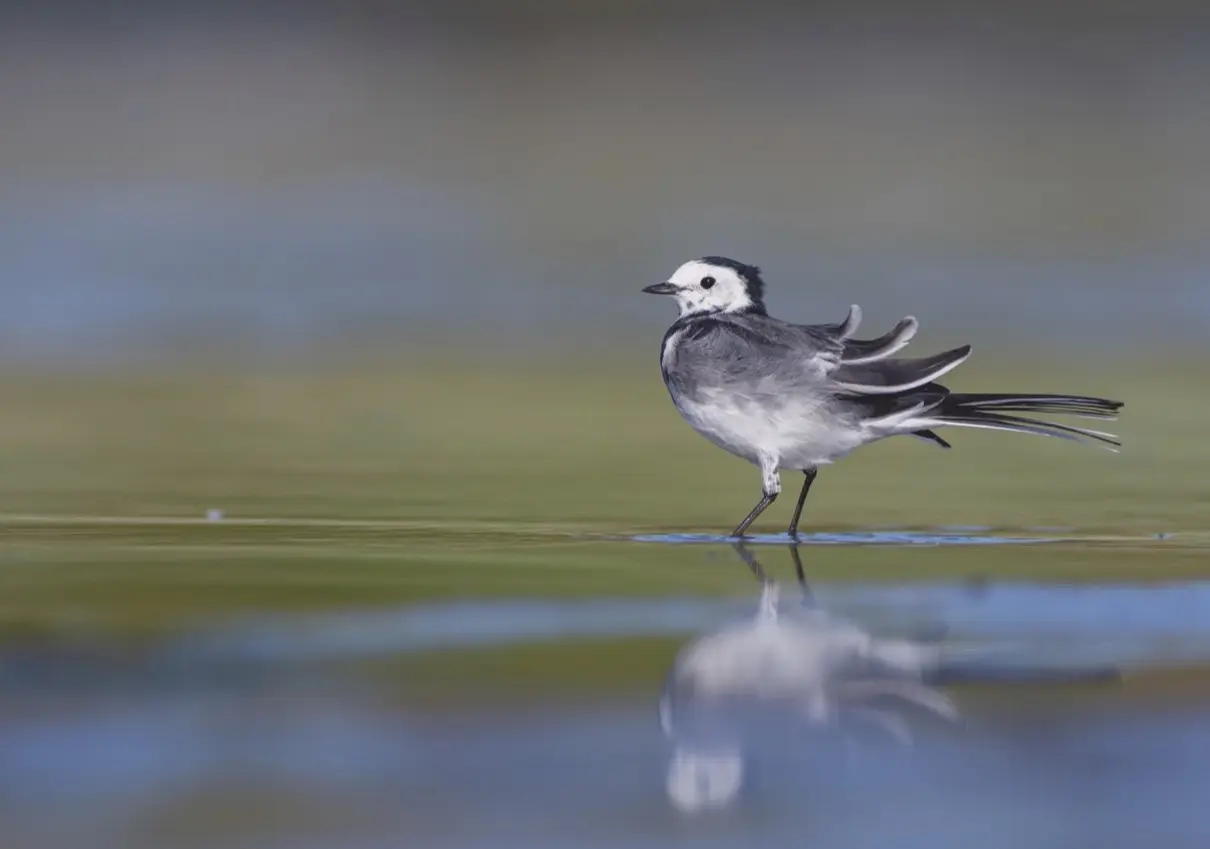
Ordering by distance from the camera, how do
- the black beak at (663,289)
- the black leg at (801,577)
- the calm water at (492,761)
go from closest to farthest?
the calm water at (492,761)
the black leg at (801,577)
the black beak at (663,289)

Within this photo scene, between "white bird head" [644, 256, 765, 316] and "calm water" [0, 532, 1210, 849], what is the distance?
3.97 meters

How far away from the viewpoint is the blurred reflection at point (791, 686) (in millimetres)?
5195

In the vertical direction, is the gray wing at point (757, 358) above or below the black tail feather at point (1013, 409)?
above

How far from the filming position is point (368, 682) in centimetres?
601

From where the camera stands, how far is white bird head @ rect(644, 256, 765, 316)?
10.5 metres

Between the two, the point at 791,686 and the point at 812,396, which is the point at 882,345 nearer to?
the point at 812,396

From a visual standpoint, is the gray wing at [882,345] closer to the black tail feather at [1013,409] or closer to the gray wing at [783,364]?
the gray wing at [783,364]

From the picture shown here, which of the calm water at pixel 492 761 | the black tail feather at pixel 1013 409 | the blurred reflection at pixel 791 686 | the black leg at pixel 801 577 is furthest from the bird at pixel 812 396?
the calm water at pixel 492 761

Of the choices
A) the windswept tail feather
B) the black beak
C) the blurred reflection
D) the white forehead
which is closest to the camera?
the blurred reflection

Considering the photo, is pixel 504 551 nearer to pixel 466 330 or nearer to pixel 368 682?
pixel 368 682

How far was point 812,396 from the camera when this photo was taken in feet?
31.4

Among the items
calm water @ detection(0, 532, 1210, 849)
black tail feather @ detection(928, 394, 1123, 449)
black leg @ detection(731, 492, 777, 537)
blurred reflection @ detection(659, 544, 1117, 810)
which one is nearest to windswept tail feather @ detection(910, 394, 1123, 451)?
black tail feather @ detection(928, 394, 1123, 449)

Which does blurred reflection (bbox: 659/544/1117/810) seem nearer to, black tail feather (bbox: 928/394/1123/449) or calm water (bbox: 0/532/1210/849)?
calm water (bbox: 0/532/1210/849)

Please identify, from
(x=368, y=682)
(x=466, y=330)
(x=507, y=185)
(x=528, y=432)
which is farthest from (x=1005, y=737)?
(x=507, y=185)
